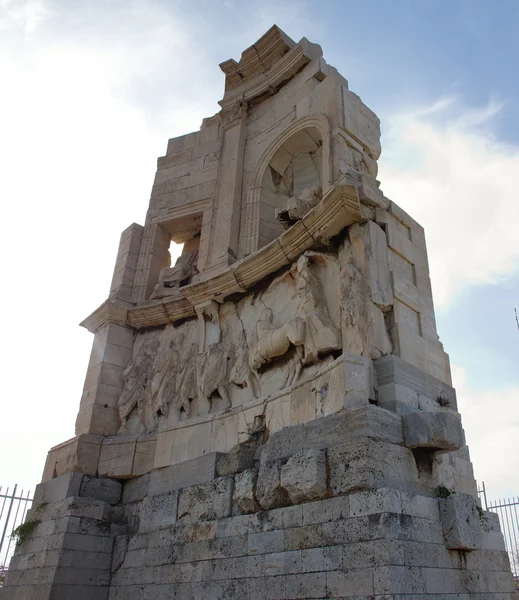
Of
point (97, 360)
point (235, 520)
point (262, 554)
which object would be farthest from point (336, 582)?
point (97, 360)

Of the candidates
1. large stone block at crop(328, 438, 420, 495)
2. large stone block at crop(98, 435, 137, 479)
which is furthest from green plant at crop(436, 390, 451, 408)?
large stone block at crop(98, 435, 137, 479)

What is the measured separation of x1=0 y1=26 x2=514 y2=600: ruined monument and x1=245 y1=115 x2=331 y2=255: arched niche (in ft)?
0.14

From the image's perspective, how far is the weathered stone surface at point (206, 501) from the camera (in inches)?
258

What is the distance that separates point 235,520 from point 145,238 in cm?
690

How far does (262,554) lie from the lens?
5.62 meters

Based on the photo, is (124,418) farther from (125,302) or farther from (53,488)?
(125,302)

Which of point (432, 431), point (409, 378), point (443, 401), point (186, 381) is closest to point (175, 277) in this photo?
point (186, 381)

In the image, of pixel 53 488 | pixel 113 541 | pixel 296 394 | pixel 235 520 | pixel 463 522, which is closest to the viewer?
pixel 463 522

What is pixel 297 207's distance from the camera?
27.7 feet

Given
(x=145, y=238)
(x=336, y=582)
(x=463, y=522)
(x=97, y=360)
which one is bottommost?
(x=336, y=582)

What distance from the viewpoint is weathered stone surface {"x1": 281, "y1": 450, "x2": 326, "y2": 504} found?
17.7 ft

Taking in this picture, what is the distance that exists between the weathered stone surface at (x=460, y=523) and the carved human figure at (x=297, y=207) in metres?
4.50

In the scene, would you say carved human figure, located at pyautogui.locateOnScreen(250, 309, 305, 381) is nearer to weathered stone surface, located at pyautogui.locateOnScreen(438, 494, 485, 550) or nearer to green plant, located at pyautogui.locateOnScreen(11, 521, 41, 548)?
weathered stone surface, located at pyautogui.locateOnScreen(438, 494, 485, 550)

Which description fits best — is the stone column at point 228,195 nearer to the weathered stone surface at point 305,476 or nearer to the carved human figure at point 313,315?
the carved human figure at point 313,315
